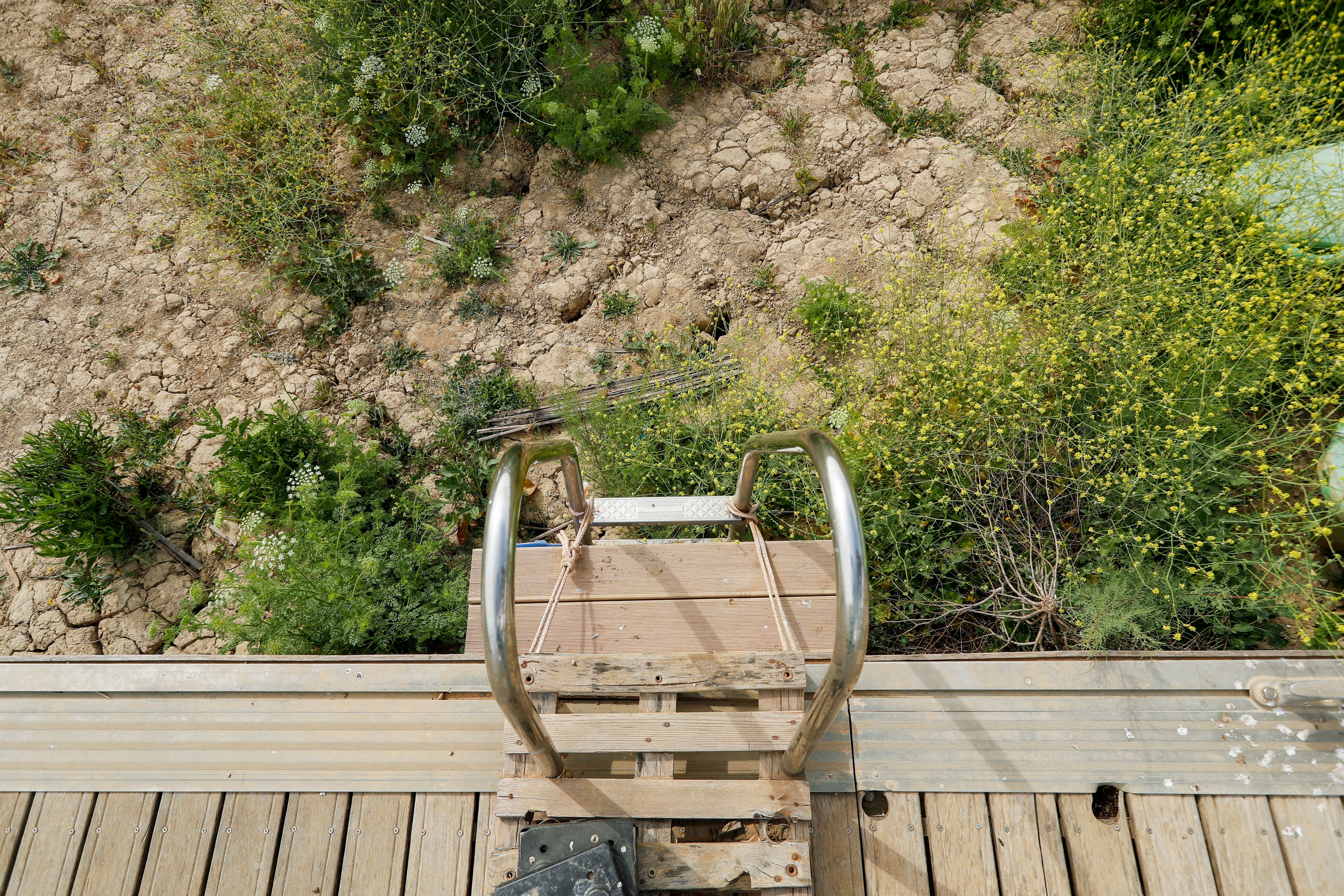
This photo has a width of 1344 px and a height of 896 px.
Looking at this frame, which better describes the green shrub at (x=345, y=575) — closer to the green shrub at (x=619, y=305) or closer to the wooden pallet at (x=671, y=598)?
the wooden pallet at (x=671, y=598)

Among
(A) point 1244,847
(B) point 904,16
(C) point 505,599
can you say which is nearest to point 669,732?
(C) point 505,599

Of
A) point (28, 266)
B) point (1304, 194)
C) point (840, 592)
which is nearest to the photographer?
point (840, 592)

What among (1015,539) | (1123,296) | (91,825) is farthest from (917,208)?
(91,825)

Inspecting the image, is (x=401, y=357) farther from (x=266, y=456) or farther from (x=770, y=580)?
(x=770, y=580)

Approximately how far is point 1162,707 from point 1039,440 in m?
1.27

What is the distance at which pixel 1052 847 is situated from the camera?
1853mm

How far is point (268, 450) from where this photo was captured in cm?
312

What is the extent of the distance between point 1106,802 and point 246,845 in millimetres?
2596

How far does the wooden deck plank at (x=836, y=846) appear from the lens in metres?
1.81

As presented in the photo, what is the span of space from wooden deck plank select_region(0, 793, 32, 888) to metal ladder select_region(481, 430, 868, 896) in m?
1.51

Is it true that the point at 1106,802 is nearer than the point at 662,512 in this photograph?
Yes

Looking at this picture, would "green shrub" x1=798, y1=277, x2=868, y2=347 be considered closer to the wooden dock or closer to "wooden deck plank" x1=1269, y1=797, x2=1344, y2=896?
the wooden dock

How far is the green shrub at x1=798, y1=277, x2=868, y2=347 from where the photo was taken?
136 inches

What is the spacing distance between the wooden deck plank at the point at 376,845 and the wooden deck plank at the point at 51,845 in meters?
0.83
